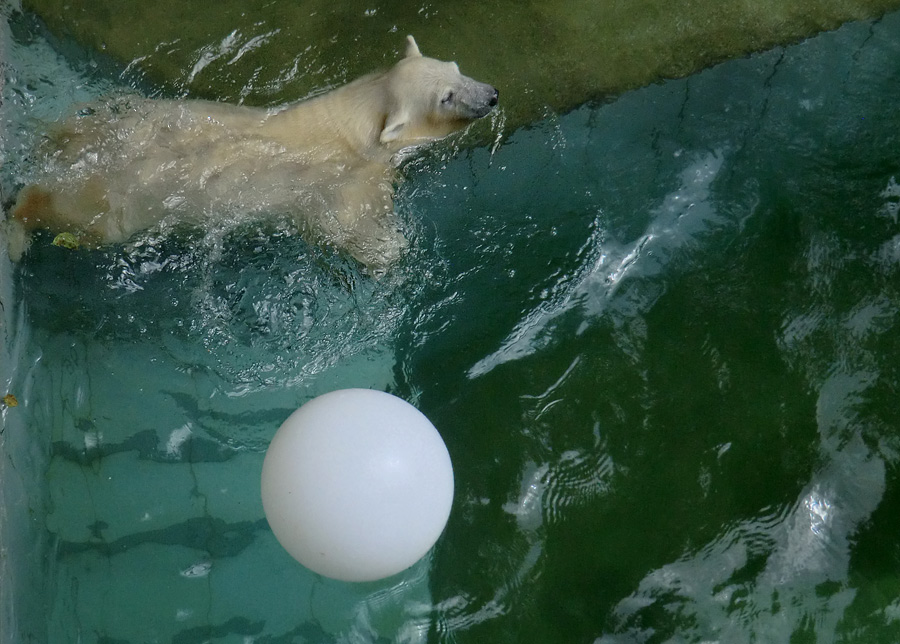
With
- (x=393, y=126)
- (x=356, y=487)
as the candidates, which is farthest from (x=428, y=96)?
(x=356, y=487)

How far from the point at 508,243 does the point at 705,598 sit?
180 centimetres

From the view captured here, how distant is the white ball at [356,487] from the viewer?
2217 mm

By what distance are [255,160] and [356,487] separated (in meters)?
1.90

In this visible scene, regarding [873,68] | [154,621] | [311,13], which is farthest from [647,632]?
[311,13]

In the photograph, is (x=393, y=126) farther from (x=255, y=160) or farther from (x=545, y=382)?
(x=545, y=382)

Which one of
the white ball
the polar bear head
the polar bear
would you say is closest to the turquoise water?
the polar bear

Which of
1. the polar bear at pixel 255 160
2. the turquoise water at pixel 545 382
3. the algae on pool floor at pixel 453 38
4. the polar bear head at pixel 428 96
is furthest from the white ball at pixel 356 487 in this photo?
the algae on pool floor at pixel 453 38

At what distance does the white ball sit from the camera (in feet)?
7.27

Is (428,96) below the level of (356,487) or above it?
above

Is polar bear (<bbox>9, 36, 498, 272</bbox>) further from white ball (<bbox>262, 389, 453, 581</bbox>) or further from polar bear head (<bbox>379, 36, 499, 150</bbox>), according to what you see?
white ball (<bbox>262, 389, 453, 581</bbox>)

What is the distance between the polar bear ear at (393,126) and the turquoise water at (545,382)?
0.33m

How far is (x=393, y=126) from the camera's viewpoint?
3.51m

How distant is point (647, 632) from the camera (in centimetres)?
298

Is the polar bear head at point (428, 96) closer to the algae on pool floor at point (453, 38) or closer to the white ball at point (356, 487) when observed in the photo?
the algae on pool floor at point (453, 38)
